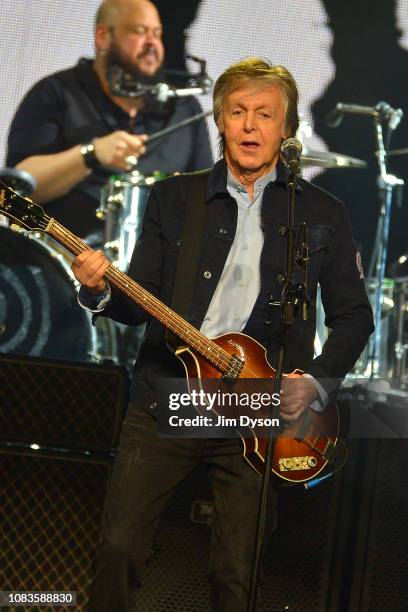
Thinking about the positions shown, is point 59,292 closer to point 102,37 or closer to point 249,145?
point 102,37

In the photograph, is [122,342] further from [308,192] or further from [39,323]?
[308,192]

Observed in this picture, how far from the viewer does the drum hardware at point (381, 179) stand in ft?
17.9

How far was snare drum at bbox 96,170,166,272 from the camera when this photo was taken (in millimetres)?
5215

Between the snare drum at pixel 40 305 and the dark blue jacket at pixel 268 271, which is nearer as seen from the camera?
the dark blue jacket at pixel 268 271

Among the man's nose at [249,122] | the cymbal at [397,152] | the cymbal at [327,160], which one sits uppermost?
the cymbal at [397,152]

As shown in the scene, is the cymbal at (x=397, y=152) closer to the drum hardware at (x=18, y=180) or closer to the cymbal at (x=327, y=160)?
the cymbal at (x=327, y=160)

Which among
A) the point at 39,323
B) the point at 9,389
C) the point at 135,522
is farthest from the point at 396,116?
the point at 135,522

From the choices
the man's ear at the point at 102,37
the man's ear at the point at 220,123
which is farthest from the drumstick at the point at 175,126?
the man's ear at the point at 220,123

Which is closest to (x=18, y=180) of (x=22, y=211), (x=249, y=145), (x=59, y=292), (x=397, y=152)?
(x=59, y=292)

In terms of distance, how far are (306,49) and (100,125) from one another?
1441mm

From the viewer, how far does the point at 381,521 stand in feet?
11.1

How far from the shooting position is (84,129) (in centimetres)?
538

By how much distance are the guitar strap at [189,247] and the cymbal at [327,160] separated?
2472 millimetres

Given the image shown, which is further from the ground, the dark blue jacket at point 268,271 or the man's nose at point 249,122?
the man's nose at point 249,122
